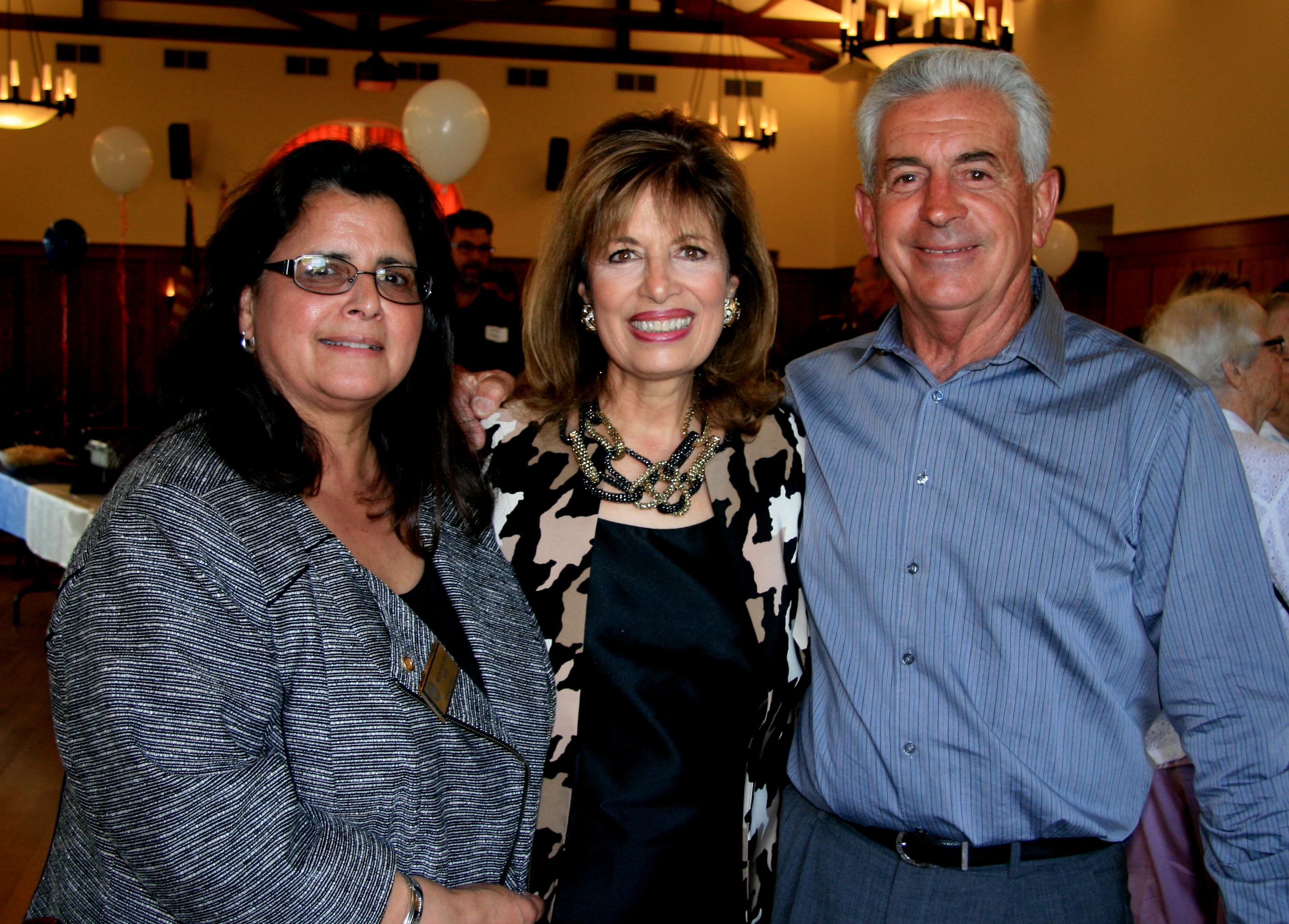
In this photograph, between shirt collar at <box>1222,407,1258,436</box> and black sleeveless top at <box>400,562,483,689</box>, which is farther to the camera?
→ shirt collar at <box>1222,407,1258,436</box>

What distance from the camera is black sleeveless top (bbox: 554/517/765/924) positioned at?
5.82 feet

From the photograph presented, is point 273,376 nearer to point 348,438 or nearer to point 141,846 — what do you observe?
point 348,438

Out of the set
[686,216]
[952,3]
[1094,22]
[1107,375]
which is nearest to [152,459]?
[686,216]

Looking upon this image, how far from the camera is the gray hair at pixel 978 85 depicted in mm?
1801

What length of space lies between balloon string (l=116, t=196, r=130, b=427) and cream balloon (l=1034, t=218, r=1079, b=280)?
1030cm

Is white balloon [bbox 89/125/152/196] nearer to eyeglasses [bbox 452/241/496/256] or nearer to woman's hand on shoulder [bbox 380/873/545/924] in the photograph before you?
eyeglasses [bbox 452/241/496/256]

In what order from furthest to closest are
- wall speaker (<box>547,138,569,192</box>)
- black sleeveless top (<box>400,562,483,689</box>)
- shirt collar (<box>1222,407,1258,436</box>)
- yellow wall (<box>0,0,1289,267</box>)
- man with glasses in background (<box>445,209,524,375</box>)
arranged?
wall speaker (<box>547,138,569,192</box>)
yellow wall (<box>0,0,1289,267</box>)
man with glasses in background (<box>445,209,524,375</box>)
shirt collar (<box>1222,407,1258,436</box>)
black sleeveless top (<box>400,562,483,689</box>)

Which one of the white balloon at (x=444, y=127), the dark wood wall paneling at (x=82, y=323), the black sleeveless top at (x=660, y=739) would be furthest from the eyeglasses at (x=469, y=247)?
the dark wood wall paneling at (x=82, y=323)

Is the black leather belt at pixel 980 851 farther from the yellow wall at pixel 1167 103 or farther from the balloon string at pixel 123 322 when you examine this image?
the balloon string at pixel 123 322

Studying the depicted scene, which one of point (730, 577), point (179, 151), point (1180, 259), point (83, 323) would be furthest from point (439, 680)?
point (83, 323)

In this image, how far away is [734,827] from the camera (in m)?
1.85

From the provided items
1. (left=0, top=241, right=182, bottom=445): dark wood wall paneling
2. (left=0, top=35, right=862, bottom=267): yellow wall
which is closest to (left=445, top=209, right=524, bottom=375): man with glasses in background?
(left=0, top=35, right=862, bottom=267): yellow wall

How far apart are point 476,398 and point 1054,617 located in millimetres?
1176

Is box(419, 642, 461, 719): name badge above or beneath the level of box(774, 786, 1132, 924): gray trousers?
above
